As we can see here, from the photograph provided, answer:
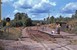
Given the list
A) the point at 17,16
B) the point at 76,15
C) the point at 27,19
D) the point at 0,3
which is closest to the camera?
the point at 0,3

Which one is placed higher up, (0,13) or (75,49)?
(0,13)

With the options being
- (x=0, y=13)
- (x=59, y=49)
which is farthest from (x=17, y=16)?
(x=59, y=49)

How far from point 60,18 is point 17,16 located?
766 inches

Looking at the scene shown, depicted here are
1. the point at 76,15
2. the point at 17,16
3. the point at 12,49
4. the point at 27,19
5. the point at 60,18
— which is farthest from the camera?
the point at 17,16

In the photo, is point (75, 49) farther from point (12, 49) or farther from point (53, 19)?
point (53, 19)

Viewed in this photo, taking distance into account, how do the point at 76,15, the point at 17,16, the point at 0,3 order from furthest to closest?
the point at 17,16, the point at 76,15, the point at 0,3

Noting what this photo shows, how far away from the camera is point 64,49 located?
67.5ft

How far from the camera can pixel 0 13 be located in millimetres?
29672

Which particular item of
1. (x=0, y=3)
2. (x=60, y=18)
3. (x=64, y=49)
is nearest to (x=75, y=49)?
(x=64, y=49)

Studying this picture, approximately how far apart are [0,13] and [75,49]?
37.6 feet

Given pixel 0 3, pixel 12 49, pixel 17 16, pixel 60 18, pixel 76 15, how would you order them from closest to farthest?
pixel 12 49 < pixel 0 3 < pixel 76 15 < pixel 60 18 < pixel 17 16

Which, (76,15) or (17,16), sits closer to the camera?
(76,15)

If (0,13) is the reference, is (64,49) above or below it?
below

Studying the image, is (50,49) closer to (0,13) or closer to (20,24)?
(0,13)
